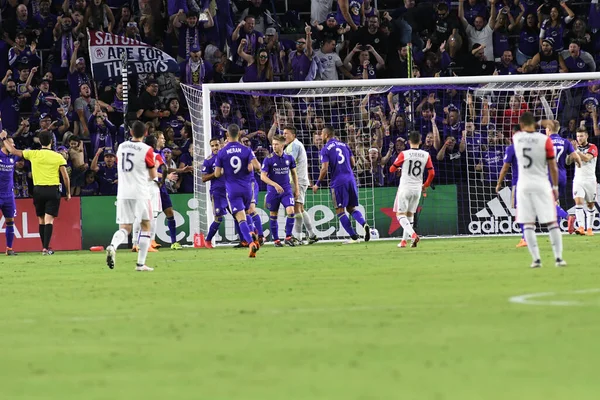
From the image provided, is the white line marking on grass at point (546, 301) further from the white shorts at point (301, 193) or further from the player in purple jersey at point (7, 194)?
the player in purple jersey at point (7, 194)

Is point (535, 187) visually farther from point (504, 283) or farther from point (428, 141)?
point (428, 141)

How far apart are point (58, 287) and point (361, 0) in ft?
61.7

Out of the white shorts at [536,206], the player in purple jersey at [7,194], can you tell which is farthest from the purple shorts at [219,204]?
the white shorts at [536,206]

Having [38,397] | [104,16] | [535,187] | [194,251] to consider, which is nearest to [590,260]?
[535,187]

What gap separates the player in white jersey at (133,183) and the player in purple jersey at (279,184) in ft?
20.5

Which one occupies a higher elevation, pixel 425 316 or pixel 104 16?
pixel 104 16

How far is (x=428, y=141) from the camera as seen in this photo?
28375 millimetres

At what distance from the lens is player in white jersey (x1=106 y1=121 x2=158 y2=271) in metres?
17.3

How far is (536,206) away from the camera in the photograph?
49.6ft

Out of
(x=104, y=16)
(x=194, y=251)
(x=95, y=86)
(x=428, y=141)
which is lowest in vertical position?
(x=194, y=251)

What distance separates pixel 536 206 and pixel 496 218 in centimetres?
1280

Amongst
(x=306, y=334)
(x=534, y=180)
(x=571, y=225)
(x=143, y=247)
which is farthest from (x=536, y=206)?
(x=571, y=225)

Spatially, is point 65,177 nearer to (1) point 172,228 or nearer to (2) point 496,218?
(1) point 172,228

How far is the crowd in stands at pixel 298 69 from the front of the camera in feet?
93.1
